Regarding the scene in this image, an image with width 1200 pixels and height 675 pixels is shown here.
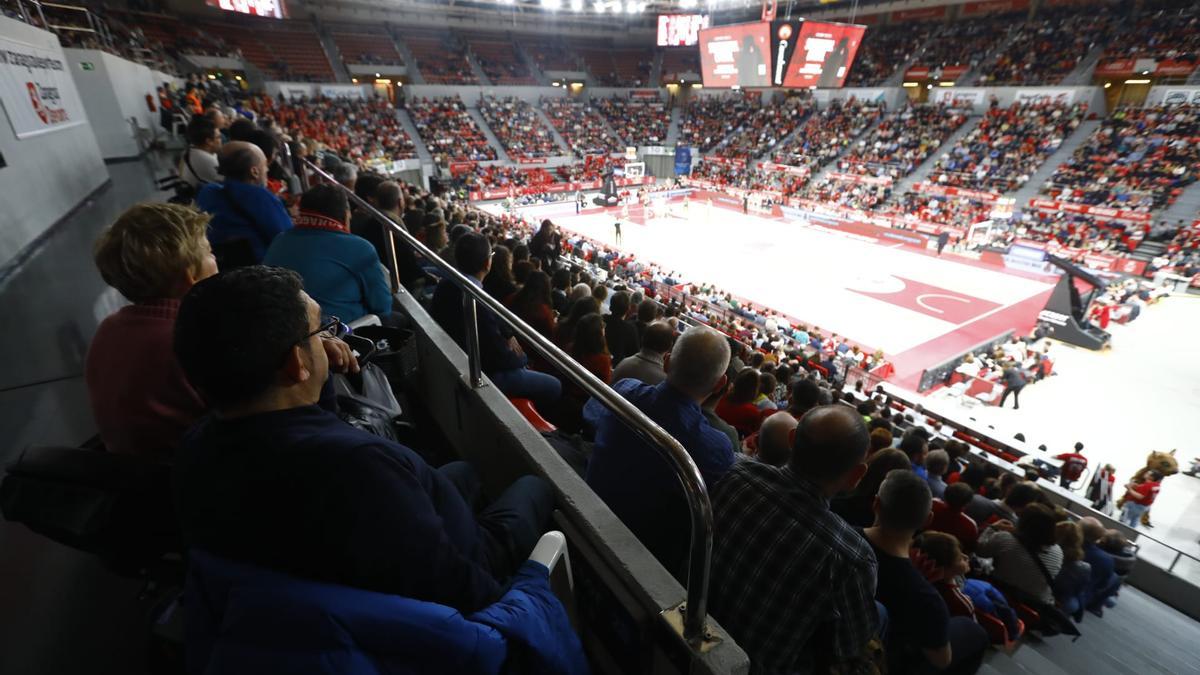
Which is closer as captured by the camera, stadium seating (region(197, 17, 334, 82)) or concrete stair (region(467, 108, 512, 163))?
stadium seating (region(197, 17, 334, 82))

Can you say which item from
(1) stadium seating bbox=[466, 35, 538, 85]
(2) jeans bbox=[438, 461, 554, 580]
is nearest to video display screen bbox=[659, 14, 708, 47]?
(1) stadium seating bbox=[466, 35, 538, 85]

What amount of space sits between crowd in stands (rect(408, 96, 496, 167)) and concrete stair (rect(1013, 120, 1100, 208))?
28938 mm

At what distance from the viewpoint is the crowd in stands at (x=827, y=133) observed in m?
33.7

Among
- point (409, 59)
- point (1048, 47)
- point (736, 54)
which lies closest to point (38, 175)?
point (736, 54)

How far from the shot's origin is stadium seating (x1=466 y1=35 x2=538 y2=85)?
41125 millimetres

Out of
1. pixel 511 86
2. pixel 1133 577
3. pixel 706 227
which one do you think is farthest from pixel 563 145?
pixel 1133 577

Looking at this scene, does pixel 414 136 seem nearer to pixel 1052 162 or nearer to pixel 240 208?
pixel 240 208

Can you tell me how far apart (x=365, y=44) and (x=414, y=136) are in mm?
8982

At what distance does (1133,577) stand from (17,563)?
959cm

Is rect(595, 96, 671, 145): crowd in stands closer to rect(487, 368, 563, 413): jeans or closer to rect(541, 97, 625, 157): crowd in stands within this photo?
rect(541, 97, 625, 157): crowd in stands

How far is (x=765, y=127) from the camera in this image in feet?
128

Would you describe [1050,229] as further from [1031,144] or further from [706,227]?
[706,227]

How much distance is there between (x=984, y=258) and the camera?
869 inches

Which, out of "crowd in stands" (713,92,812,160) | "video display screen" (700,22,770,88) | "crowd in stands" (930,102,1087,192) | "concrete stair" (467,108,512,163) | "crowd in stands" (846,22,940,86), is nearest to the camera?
"video display screen" (700,22,770,88)
